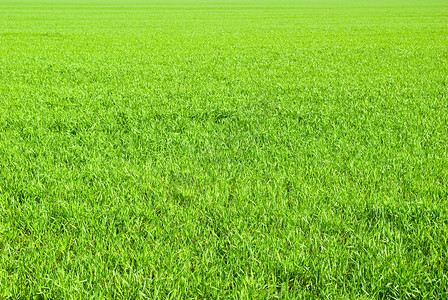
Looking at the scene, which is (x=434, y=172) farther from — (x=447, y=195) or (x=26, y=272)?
(x=26, y=272)

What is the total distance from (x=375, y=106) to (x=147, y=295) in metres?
5.26

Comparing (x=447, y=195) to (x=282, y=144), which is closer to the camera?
(x=447, y=195)

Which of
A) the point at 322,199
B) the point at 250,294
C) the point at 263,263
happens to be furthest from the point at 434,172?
the point at 250,294

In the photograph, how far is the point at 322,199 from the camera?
3303mm

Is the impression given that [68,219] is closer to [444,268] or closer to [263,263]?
[263,263]

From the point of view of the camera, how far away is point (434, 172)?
12.5 feet

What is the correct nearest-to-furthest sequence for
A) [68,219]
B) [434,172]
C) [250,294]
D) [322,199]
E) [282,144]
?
1. [250,294]
2. [68,219]
3. [322,199]
4. [434,172]
5. [282,144]

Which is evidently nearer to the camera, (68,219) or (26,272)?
(26,272)

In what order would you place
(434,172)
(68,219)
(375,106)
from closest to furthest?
(68,219)
(434,172)
(375,106)

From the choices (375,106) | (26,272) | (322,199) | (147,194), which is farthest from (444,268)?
(375,106)

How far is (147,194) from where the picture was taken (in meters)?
3.43

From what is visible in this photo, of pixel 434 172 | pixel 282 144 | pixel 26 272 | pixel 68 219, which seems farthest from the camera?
pixel 282 144

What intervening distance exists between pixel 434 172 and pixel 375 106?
274 cm

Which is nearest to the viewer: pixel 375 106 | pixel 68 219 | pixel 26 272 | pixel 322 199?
pixel 26 272
